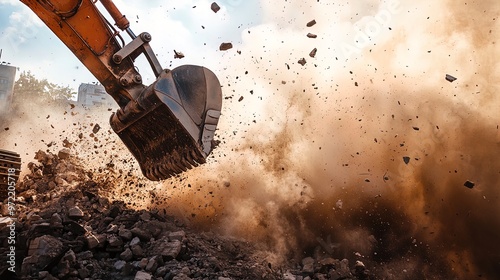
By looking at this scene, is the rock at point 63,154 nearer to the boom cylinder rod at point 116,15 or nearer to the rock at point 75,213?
the rock at point 75,213

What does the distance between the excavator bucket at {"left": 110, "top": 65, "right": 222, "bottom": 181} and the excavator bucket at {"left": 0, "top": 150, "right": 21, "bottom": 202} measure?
59.2 inches

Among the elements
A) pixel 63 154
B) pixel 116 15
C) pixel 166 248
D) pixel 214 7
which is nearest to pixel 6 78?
pixel 63 154

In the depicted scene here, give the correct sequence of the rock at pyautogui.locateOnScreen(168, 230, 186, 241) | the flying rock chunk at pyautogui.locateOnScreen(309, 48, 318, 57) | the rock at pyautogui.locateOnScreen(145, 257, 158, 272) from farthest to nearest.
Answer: the flying rock chunk at pyautogui.locateOnScreen(309, 48, 318, 57) → the rock at pyautogui.locateOnScreen(168, 230, 186, 241) → the rock at pyautogui.locateOnScreen(145, 257, 158, 272)

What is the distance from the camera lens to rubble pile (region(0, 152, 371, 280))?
445 centimetres

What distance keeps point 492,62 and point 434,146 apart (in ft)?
6.48

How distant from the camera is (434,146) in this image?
709cm

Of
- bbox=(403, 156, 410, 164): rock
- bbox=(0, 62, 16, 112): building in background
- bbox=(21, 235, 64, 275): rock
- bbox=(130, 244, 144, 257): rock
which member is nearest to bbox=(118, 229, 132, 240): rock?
bbox=(130, 244, 144, 257): rock

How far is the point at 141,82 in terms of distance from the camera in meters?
4.85

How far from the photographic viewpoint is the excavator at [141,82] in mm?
4582

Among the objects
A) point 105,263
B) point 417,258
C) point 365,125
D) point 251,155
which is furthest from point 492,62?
point 105,263

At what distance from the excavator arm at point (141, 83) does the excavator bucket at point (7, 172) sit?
1583 mm

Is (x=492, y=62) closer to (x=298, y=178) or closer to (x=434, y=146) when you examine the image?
(x=434, y=146)

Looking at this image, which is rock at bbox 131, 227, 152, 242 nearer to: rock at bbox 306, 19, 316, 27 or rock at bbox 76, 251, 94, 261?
rock at bbox 76, 251, 94, 261

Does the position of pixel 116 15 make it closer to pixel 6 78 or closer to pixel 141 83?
pixel 141 83
